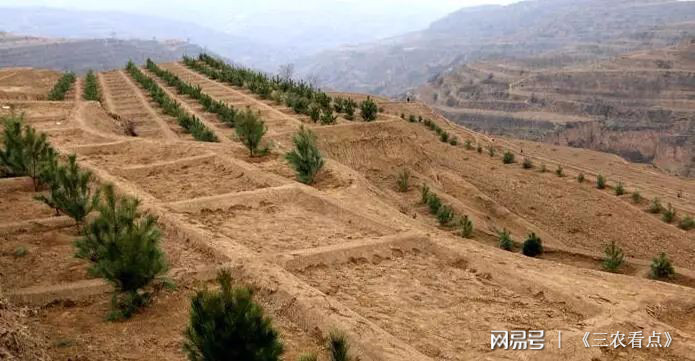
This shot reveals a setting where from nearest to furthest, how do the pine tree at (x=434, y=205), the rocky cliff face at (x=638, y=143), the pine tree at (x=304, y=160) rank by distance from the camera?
1. the pine tree at (x=304, y=160)
2. the pine tree at (x=434, y=205)
3. the rocky cliff face at (x=638, y=143)

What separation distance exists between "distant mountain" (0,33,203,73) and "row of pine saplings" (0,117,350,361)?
9189 centimetres

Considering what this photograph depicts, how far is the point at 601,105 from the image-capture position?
64.8 meters

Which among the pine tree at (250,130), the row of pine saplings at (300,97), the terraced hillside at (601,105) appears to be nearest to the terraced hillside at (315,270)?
the pine tree at (250,130)

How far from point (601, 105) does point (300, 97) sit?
171 ft

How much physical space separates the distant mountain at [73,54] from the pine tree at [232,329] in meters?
98.2

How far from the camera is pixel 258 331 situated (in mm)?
4176

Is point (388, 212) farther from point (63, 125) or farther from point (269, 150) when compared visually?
point (63, 125)

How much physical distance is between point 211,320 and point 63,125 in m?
12.1

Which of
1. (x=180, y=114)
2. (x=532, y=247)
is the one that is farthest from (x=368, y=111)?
(x=532, y=247)

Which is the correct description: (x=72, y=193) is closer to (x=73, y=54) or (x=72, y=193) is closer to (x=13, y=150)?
(x=13, y=150)

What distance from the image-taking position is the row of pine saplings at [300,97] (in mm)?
18906

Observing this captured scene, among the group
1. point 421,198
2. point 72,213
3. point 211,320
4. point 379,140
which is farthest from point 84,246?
point 379,140

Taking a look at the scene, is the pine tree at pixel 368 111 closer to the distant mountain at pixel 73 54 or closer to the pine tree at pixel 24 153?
the pine tree at pixel 24 153

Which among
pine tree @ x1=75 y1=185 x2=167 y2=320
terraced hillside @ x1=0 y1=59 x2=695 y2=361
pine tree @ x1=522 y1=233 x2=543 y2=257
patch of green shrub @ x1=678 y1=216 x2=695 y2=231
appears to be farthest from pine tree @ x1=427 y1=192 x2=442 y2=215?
pine tree @ x1=75 y1=185 x2=167 y2=320
